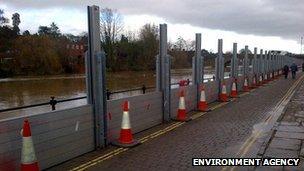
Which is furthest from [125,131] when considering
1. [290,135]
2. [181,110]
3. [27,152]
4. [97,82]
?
[290,135]

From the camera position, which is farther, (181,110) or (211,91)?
(211,91)

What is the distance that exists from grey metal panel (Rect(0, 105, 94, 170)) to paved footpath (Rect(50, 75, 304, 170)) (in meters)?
0.26

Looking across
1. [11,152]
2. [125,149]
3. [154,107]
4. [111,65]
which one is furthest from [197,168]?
[111,65]

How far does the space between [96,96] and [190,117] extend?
5.58m

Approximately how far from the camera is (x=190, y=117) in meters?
14.3

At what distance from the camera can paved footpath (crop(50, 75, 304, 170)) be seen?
316 inches

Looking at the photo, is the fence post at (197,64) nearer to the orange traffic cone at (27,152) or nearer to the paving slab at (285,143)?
the paving slab at (285,143)

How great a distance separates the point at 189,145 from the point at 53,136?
329 cm

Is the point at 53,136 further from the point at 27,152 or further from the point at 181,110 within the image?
the point at 181,110

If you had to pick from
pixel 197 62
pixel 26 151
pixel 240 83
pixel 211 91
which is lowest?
pixel 240 83

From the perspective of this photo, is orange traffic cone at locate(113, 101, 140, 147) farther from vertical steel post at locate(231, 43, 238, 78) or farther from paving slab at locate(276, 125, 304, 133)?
vertical steel post at locate(231, 43, 238, 78)

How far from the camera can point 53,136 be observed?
26.3 ft

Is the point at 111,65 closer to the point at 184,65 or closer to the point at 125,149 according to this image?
the point at 184,65

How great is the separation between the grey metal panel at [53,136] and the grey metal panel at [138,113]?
34.8 inches
